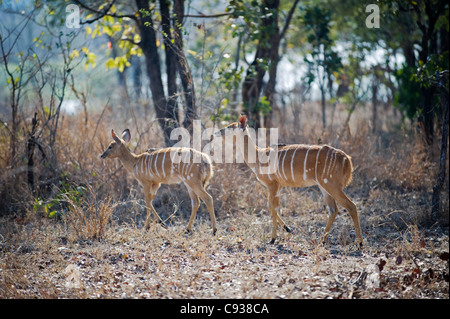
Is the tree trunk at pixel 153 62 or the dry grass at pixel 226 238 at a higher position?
the tree trunk at pixel 153 62

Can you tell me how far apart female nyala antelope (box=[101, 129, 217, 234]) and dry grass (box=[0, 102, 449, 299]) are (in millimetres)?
428

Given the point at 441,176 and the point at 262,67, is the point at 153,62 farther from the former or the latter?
the point at 441,176

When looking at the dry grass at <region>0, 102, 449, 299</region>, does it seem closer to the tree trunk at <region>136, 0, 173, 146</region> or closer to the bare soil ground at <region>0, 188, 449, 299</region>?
the bare soil ground at <region>0, 188, 449, 299</region>

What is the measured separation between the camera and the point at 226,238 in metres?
6.95

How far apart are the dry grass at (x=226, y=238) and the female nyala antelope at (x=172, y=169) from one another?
1.40ft

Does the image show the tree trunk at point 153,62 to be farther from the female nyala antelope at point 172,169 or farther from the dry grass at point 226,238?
the female nyala antelope at point 172,169

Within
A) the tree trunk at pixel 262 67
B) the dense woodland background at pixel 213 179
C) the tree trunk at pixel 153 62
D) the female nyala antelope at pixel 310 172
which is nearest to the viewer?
the dense woodland background at pixel 213 179

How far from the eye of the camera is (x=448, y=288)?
4.97m

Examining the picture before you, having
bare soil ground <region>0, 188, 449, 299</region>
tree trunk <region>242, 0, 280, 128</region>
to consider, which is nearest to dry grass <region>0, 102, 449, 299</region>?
bare soil ground <region>0, 188, 449, 299</region>

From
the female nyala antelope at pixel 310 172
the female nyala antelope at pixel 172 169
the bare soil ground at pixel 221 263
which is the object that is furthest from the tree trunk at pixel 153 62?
the bare soil ground at pixel 221 263

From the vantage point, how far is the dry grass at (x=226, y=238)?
5.13 meters
